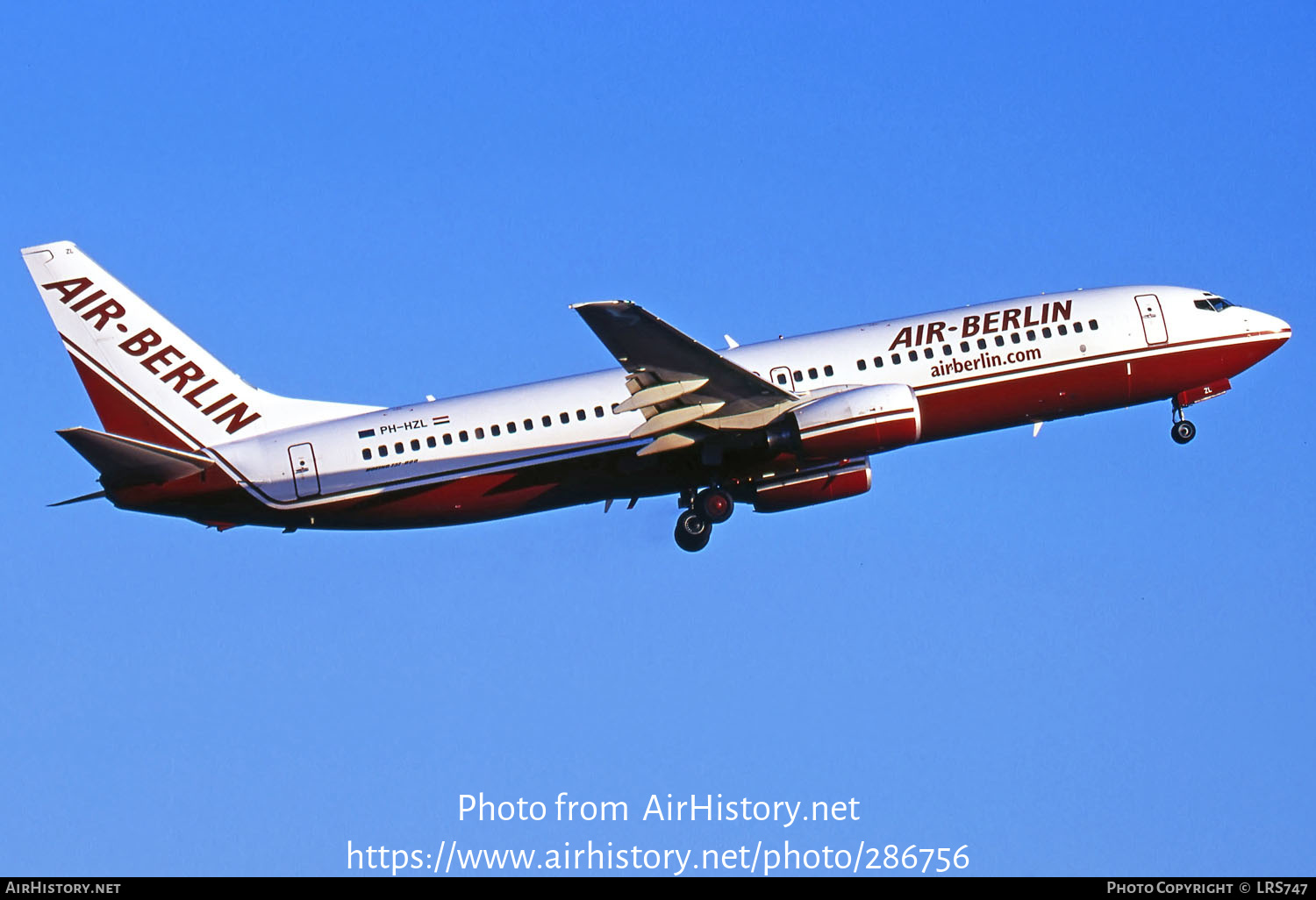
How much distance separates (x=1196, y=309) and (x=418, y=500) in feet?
80.2

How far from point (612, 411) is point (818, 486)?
7.44 m

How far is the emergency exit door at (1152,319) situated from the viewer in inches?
2143

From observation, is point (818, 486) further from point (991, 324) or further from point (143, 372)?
point (143, 372)

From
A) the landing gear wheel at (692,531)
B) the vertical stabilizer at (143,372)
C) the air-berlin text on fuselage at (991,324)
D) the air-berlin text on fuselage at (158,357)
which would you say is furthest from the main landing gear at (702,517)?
the air-berlin text on fuselage at (158,357)

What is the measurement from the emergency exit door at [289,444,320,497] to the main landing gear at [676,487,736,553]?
10.7 metres

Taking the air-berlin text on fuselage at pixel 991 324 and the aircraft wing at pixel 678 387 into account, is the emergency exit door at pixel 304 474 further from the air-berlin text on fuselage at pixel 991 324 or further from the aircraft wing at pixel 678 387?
the air-berlin text on fuselage at pixel 991 324

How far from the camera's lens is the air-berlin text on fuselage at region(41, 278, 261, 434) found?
53.3 m

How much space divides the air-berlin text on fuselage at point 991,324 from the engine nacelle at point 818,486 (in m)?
4.43

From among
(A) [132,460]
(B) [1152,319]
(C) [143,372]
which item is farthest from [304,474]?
(B) [1152,319]

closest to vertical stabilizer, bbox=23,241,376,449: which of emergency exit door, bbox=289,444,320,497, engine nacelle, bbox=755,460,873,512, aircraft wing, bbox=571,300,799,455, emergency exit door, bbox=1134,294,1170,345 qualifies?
emergency exit door, bbox=289,444,320,497
